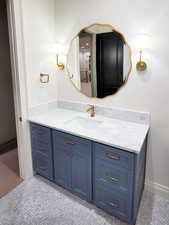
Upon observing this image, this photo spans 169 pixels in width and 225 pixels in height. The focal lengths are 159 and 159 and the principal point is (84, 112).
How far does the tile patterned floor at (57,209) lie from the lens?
1626mm

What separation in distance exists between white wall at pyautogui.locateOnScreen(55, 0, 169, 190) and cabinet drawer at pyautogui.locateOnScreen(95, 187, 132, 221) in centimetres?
65

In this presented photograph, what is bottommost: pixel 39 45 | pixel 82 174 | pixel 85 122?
pixel 82 174

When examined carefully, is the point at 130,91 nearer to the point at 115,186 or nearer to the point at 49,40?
the point at 115,186

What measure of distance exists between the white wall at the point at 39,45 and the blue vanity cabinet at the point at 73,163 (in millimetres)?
752

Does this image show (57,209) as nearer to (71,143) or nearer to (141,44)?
(71,143)

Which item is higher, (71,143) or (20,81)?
(20,81)

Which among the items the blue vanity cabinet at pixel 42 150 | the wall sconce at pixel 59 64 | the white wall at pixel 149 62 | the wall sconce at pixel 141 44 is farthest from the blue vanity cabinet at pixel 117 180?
the wall sconce at pixel 59 64

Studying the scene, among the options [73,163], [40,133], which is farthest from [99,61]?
[73,163]

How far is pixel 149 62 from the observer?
5.83ft

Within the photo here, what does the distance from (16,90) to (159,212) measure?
2189 millimetres

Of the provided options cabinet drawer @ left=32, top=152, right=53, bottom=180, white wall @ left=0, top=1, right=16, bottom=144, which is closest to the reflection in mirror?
cabinet drawer @ left=32, top=152, right=53, bottom=180

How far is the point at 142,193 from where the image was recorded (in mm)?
1988

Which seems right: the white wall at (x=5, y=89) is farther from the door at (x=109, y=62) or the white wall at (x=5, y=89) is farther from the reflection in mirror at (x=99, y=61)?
the door at (x=109, y=62)

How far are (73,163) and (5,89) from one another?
224 cm
